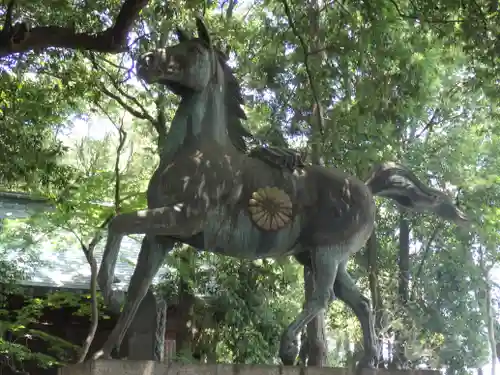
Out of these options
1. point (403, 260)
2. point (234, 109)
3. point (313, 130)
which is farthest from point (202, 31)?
point (403, 260)

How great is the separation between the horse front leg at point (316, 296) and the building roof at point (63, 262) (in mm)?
5436

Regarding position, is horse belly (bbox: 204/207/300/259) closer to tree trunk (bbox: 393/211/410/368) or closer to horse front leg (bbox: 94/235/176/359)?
horse front leg (bbox: 94/235/176/359)

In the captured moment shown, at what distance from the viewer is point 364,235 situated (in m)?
4.89

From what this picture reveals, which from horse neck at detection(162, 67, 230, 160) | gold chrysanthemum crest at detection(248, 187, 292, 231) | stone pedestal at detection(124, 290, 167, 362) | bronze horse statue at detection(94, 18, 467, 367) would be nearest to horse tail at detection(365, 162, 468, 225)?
bronze horse statue at detection(94, 18, 467, 367)

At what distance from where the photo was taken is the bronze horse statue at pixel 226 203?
13.8ft

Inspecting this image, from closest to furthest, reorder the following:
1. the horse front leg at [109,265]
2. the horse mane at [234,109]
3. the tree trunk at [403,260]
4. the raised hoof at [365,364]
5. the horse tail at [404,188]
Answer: the horse front leg at [109,265], the raised hoof at [365,364], the horse mane at [234,109], the horse tail at [404,188], the tree trunk at [403,260]

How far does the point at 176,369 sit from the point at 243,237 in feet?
3.23

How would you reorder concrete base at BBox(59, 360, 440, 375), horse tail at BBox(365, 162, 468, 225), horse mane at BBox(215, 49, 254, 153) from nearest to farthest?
1. concrete base at BBox(59, 360, 440, 375)
2. horse mane at BBox(215, 49, 254, 153)
3. horse tail at BBox(365, 162, 468, 225)

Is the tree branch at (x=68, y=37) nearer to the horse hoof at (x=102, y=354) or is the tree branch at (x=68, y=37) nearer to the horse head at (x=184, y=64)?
the horse head at (x=184, y=64)

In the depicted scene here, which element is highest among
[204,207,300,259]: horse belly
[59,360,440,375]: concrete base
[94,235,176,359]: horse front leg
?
[204,207,300,259]: horse belly

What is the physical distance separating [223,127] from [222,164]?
0.38m

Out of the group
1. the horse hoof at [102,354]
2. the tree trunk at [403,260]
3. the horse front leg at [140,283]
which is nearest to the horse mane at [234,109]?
the horse front leg at [140,283]

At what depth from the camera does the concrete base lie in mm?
3855

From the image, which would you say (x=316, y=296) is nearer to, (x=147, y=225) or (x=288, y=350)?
(x=288, y=350)
